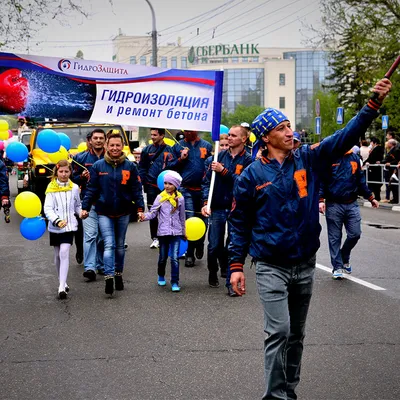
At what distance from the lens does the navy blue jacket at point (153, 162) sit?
39.2 feet

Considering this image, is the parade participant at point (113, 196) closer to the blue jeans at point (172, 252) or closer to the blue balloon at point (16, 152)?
the blue jeans at point (172, 252)

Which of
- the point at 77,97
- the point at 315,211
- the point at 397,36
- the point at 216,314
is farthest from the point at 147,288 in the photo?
the point at 397,36

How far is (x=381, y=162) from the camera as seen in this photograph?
78.7 feet

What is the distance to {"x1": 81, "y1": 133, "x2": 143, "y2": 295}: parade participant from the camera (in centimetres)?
878

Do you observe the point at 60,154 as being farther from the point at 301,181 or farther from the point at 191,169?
the point at 301,181

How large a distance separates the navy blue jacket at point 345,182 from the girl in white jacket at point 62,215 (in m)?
3.06

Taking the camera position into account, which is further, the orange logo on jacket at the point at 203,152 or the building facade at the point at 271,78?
the building facade at the point at 271,78

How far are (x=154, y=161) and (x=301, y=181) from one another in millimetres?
7708

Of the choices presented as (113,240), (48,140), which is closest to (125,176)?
(113,240)

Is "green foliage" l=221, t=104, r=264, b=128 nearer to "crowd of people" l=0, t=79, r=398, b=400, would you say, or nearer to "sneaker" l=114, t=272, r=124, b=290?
"crowd of people" l=0, t=79, r=398, b=400

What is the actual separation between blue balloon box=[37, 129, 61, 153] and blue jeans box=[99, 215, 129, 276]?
190 centimetres

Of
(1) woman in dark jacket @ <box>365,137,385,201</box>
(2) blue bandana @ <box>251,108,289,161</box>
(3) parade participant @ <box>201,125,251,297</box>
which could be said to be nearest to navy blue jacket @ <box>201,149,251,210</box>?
(3) parade participant @ <box>201,125,251,297</box>

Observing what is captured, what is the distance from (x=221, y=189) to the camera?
9.18 meters

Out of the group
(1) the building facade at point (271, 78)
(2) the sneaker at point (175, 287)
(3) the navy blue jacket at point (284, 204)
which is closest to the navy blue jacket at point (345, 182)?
(2) the sneaker at point (175, 287)
